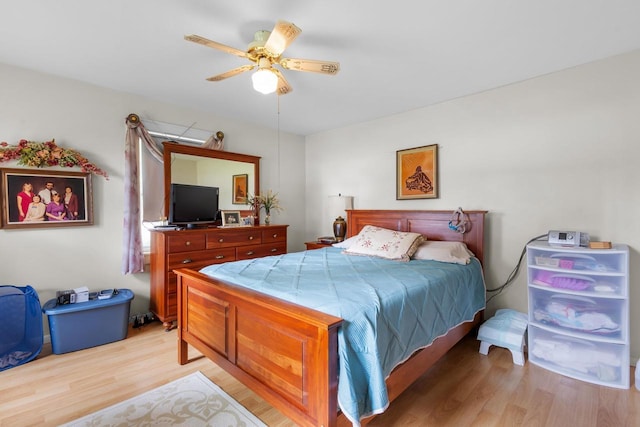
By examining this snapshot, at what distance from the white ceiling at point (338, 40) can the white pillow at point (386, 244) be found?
1.51 metres

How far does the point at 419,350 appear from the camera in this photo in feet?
6.06

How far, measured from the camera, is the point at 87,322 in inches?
104

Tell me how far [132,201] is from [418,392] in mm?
3194

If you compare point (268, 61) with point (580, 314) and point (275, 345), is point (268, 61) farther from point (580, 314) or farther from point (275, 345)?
point (580, 314)

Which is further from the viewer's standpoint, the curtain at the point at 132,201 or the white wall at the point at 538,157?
the curtain at the point at 132,201

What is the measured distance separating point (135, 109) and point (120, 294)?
1.97 meters

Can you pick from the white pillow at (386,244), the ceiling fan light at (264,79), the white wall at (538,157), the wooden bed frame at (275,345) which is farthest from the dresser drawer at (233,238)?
the ceiling fan light at (264,79)

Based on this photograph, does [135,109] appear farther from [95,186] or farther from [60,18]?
[60,18]

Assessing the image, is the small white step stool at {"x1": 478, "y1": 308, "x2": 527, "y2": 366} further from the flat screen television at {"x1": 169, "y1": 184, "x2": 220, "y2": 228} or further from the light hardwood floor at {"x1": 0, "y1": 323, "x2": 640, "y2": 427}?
the flat screen television at {"x1": 169, "y1": 184, "x2": 220, "y2": 228}

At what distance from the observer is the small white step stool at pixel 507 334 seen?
7.82 feet

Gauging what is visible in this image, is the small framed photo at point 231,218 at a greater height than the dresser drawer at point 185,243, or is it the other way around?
the small framed photo at point 231,218

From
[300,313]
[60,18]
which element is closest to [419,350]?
[300,313]

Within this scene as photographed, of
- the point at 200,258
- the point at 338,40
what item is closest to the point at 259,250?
the point at 200,258

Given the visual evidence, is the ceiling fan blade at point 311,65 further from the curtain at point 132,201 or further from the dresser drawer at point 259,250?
the dresser drawer at point 259,250
